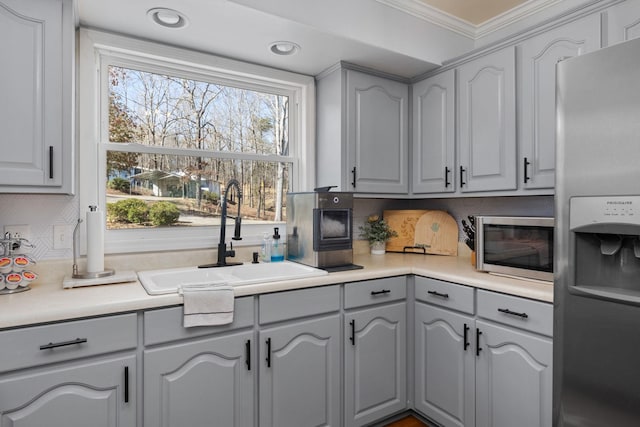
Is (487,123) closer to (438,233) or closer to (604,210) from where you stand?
(438,233)

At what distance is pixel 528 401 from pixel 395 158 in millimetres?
1560

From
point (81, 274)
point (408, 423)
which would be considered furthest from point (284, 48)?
point (408, 423)

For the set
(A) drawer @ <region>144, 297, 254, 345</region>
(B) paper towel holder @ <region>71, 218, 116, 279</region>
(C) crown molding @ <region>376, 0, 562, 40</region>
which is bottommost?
(A) drawer @ <region>144, 297, 254, 345</region>

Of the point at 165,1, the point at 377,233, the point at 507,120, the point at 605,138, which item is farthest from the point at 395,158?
the point at 165,1

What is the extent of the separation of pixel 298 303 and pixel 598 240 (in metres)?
1.20

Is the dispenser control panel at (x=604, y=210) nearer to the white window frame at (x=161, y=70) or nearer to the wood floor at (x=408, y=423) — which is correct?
the wood floor at (x=408, y=423)

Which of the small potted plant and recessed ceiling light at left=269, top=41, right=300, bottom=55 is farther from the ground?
recessed ceiling light at left=269, top=41, right=300, bottom=55

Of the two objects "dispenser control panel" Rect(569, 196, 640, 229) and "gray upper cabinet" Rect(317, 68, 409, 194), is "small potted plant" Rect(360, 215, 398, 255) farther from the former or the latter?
"dispenser control panel" Rect(569, 196, 640, 229)

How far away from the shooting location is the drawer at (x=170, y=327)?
1423 millimetres

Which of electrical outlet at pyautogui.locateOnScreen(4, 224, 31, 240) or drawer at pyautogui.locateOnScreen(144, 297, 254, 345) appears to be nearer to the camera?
drawer at pyautogui.locateOnScreen(144, 297, 254, 345)

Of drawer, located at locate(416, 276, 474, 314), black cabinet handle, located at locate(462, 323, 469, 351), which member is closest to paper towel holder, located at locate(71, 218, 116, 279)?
drawer, located at locate(416, 276, 474, 314)

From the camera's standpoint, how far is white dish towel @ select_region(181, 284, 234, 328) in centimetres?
147

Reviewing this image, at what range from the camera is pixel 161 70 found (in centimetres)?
214

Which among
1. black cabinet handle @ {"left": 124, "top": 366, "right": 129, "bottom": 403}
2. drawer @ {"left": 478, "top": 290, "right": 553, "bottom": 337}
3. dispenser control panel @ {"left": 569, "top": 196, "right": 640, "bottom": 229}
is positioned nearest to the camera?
dispenser control panel @ {"left": 569, "top": 196, "right": 640, "bottom": 229}
